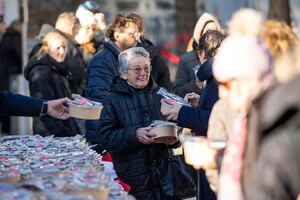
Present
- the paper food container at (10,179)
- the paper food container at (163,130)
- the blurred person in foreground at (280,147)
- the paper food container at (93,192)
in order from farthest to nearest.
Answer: the paper food container at (163,130)
the paper food container at (10,179)
the paper food container at (93,192)
the blurred person in foreground at (280,147)

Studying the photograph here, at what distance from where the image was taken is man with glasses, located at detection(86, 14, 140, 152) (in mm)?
8906

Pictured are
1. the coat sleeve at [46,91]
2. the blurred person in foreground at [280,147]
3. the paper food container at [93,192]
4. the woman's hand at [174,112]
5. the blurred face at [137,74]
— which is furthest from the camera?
the coat sleeve at [46,91]

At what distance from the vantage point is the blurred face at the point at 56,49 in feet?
31.2

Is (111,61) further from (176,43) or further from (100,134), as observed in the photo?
(176,43)

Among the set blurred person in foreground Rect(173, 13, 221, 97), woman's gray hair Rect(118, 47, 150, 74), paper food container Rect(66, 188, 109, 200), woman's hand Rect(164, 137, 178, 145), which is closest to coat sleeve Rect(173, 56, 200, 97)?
blurred person in foreground Rect(173, 13, 221, 97)

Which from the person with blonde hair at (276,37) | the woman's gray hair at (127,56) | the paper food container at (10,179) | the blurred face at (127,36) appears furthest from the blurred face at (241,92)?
the blurred face at (127,36)

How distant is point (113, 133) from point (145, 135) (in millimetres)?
310

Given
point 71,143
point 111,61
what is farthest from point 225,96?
point 111,61

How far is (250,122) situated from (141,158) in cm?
284

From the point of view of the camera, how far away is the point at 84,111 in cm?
721

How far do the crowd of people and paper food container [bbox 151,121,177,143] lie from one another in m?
0.07

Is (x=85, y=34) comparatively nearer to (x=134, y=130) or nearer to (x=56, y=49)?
(x=56, y=49)

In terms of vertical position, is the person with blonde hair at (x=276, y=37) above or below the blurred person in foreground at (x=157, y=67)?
above

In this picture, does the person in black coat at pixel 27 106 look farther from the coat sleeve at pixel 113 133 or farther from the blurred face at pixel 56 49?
the blurred face at pixel 56 49
